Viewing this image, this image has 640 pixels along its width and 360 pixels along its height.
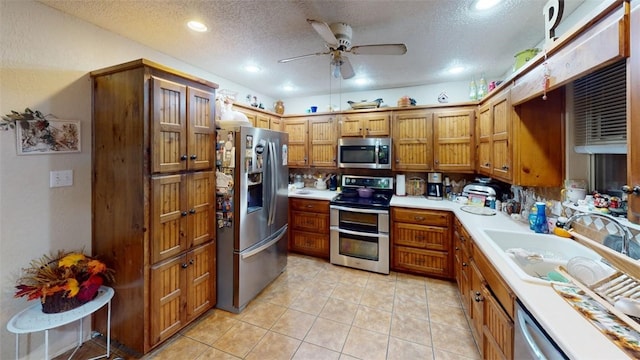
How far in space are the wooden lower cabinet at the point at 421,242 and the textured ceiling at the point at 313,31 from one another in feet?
5.70

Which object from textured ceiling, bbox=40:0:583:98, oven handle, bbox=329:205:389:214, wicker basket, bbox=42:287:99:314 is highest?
textured ceiling, bbox=40:0:583:98

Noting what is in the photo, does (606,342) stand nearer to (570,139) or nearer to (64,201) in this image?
(570,139)

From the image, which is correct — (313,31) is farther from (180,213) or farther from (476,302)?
(476,302)

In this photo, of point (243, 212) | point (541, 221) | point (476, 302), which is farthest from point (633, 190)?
point (243, 212)

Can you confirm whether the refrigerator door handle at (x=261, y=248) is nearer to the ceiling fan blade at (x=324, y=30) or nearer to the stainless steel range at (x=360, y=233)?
the stainless steel range at (x=360, y=233)

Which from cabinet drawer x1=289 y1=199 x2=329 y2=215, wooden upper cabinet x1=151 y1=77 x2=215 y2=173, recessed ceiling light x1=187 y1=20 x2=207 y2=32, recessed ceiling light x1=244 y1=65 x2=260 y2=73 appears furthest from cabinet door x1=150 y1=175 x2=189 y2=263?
cabinet drawer x1=289 y1=199 x2=329 y2=215

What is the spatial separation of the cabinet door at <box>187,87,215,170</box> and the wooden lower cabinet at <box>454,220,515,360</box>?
2242 millimetres

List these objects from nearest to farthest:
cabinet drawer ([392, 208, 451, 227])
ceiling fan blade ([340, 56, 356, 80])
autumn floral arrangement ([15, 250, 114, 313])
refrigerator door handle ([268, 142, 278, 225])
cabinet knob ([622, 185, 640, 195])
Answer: cabinet knob ([622, 185, 640, 195]) < autumn floral arrangement ([15, 250, 114, 313]) < ceiling fan blade ([340, 56, 356, 80]) < refrigerator door handle ([268, 142, 278, 225]) < cabinet drawer ([392, 208, 451, 227])

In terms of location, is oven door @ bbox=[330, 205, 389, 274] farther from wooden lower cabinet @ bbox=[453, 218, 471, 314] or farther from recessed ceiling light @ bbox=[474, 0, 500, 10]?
recessed ceiling light @ bbox=[474, 0, 500, 10]

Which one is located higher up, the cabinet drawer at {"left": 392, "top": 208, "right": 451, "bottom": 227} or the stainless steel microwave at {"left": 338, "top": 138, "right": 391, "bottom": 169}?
the stainless steel microwave at {"left": 338, "top": 138, "right": 391, "bottom": 169}

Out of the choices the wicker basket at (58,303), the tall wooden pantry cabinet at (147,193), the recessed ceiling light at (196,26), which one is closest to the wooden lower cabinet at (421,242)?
the tall wooden pantry cabinet at (147,193)

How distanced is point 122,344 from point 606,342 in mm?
2740

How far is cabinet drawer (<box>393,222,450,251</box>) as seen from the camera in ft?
9.54

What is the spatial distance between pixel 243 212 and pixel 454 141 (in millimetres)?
2719
